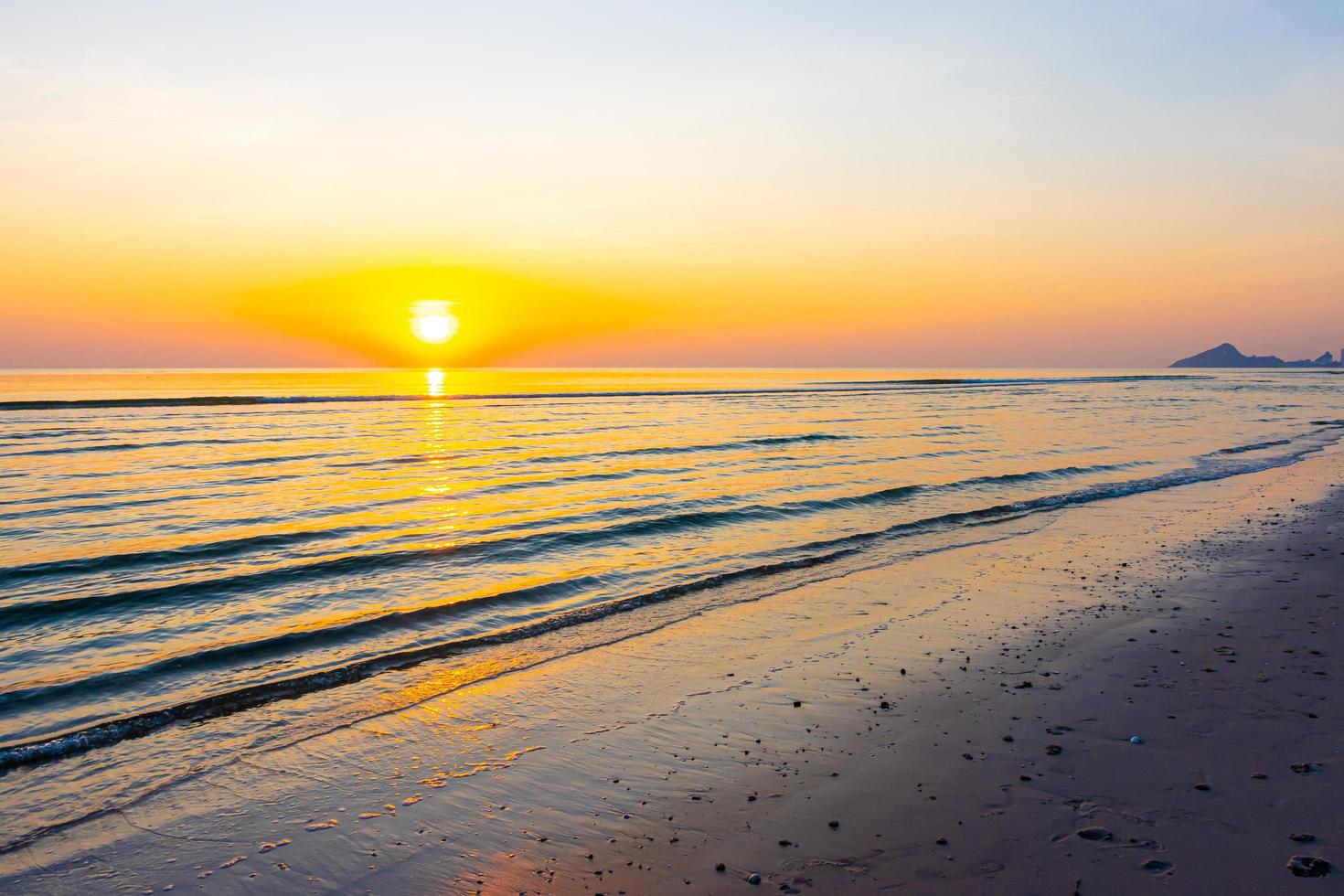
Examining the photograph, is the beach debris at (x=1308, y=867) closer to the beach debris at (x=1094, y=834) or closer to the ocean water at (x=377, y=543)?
the beach debris at (x=1094, y=834)

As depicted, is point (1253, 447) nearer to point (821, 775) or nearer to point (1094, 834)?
point (1094, 834)

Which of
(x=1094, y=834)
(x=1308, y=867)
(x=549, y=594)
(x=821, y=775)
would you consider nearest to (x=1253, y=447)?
(x=549, y=594)

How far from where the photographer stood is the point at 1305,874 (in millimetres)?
5168

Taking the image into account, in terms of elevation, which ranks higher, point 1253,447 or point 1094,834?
point 1253,447

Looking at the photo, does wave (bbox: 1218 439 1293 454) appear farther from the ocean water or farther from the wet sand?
the wet sand

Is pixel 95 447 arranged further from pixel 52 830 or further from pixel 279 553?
pixel 52 830

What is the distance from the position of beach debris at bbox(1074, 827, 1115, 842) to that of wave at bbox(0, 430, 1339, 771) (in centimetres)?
784

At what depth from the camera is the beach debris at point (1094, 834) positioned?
574cm

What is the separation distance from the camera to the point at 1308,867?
5242 mm

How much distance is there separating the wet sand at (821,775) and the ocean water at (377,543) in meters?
1.21

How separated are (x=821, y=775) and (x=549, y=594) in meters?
7.74

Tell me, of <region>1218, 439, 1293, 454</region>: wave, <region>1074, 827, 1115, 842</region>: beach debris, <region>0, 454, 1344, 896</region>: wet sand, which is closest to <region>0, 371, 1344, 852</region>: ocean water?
<region>1218, 439, 1293, 454</region>: wave

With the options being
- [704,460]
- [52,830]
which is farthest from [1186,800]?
[704,460]

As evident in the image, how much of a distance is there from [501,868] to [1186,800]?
17.8ft
